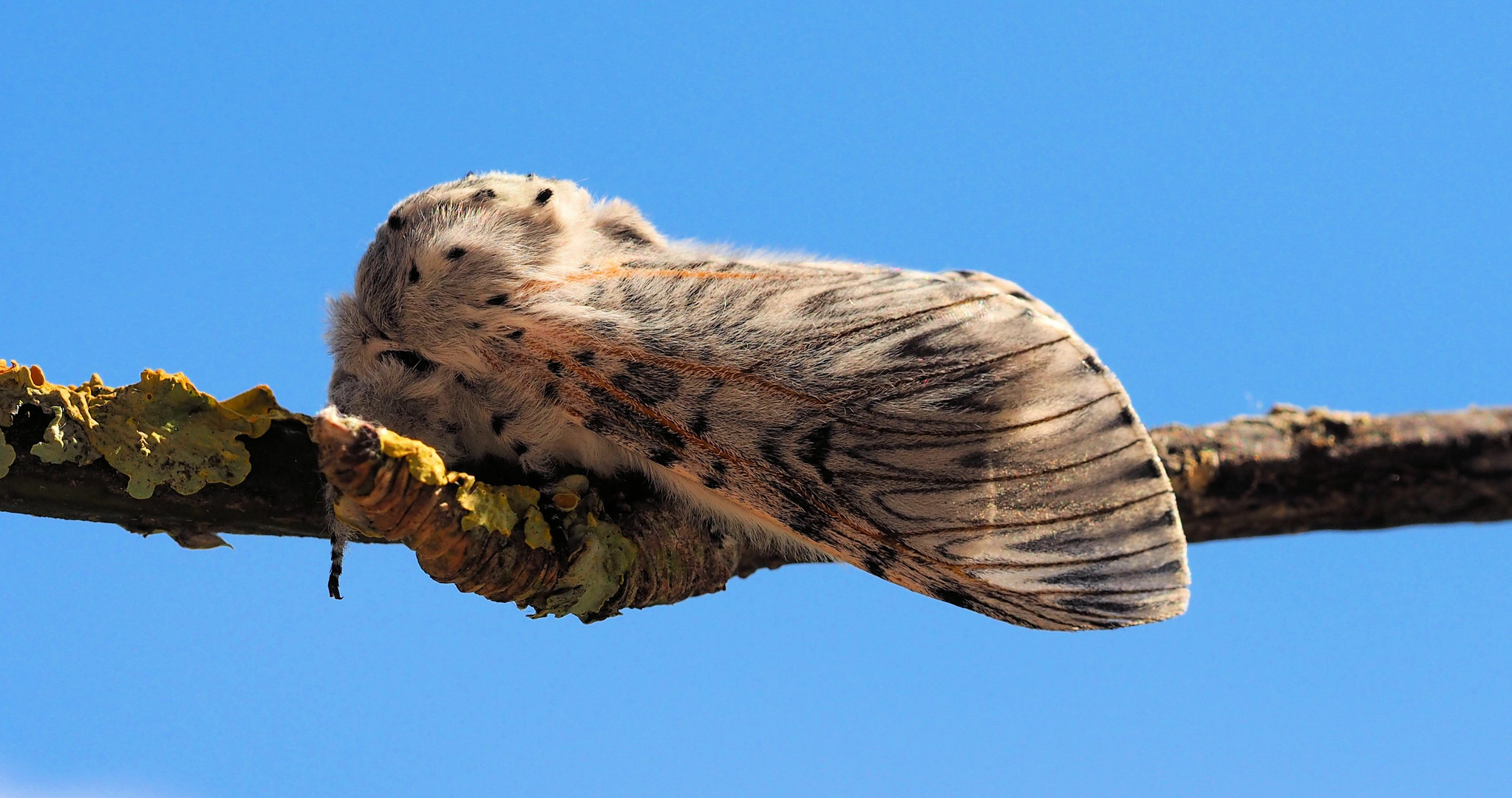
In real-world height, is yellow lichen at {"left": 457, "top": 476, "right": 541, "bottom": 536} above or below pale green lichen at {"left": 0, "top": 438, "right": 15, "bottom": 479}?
below

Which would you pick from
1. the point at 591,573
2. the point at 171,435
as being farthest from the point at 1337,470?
the point at 171,435

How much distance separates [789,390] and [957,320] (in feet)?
1.37

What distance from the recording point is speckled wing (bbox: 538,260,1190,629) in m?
2.32

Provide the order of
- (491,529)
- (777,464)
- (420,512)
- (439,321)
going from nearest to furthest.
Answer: (420,512) < (491,529) < (777,464) < (439,321)

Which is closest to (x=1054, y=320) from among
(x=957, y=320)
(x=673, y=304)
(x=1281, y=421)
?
(x=957, y=320)

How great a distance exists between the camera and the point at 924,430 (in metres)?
2.32

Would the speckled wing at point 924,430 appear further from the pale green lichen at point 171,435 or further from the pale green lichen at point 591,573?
the pale green lichen at point 171,435

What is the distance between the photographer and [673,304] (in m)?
2.55

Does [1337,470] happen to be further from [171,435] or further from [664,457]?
[171,435]

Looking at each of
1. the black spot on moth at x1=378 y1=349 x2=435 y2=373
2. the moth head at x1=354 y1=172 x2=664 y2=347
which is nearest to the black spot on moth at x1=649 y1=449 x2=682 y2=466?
the moth head at x1=354 y1=172 x2=664 y2=347

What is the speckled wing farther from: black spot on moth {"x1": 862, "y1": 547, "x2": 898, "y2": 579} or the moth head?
the moth head

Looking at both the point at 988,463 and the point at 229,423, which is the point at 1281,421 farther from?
the point at 229,423

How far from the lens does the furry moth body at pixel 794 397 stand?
7.66 feet

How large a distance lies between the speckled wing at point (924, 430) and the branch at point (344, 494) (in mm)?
293
